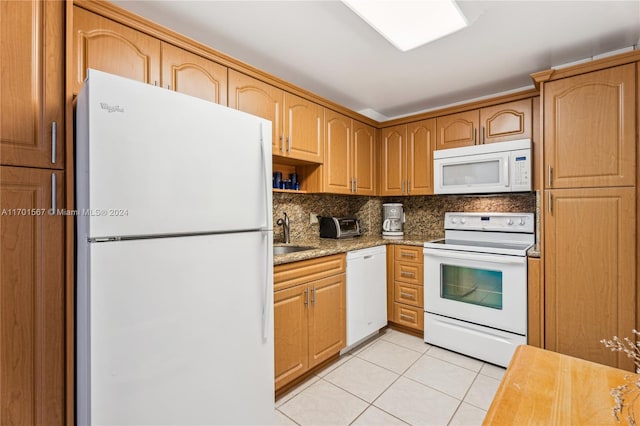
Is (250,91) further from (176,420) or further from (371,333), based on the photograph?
(371,333)

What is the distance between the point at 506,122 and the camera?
261 centimetres

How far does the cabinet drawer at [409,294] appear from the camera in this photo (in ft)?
9.05

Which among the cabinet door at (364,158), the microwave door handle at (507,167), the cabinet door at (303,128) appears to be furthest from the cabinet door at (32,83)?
the microwave door handle at (507,167)

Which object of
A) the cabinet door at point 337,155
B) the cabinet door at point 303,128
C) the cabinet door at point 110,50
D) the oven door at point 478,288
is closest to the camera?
the cabinet door at point 110,50

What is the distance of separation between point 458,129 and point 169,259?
8.76ft

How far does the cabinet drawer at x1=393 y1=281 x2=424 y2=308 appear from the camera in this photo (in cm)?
276

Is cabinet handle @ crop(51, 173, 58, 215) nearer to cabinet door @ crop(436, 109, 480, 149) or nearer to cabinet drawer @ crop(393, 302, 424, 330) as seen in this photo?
cabinet drawer @ crop(393, 302, 424, 330)

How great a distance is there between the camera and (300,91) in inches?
95.8

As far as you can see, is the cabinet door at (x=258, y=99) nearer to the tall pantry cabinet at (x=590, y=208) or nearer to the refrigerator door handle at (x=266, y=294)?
the refrigerator door handle at (x=266, y=294)

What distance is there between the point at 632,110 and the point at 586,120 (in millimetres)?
211

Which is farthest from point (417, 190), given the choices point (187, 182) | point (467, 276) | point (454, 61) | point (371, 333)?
point (187, 182)

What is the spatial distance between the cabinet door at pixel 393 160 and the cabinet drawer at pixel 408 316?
1.14 m

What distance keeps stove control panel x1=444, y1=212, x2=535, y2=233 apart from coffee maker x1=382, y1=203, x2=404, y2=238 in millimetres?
444

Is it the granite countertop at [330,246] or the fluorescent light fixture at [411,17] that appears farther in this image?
the granite countertop at [330,246]
